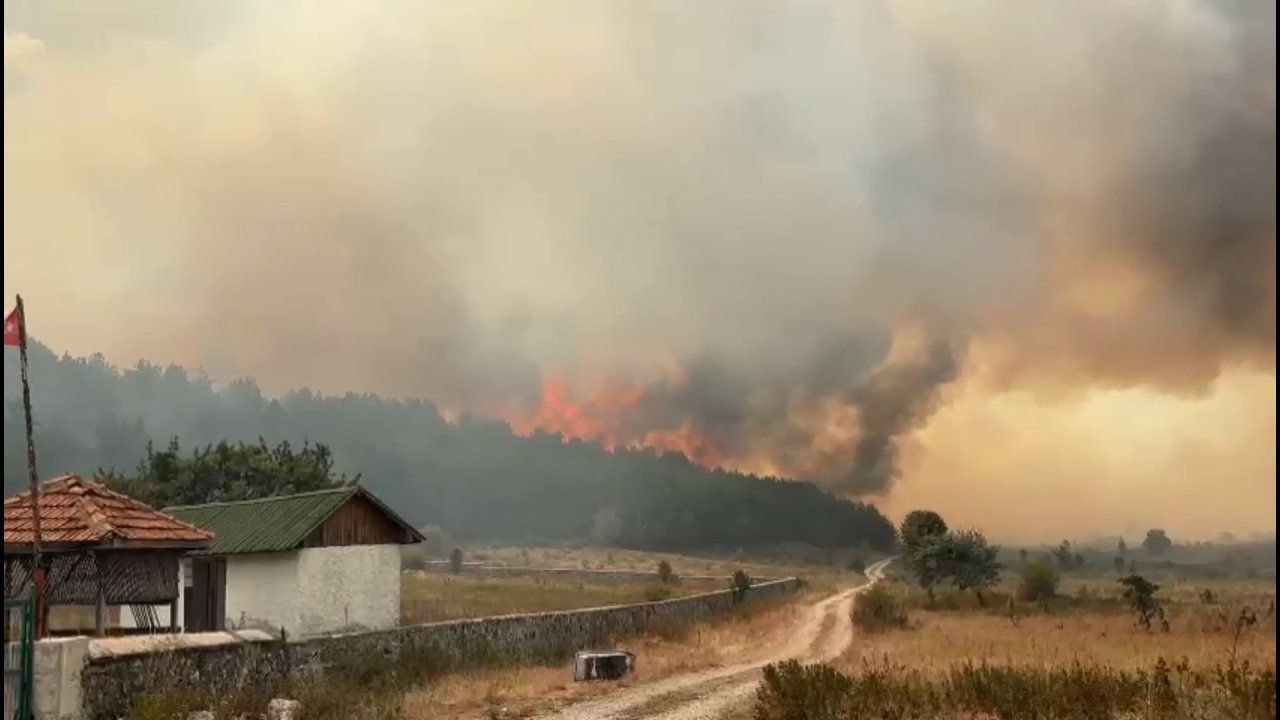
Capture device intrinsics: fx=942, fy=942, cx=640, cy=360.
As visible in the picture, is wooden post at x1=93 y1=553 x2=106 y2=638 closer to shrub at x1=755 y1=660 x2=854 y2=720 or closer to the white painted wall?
the white painted wall

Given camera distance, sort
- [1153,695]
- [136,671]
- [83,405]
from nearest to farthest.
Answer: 1. [1153,695]
2. [136,671]
3. [83,405]

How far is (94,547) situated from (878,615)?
28822 millimetres

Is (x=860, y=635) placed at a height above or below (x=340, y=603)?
below

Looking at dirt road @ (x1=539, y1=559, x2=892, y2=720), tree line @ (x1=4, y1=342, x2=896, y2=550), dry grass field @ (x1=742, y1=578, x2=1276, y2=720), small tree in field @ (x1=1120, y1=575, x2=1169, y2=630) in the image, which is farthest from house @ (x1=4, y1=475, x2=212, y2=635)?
tree line @ (x1=4, y1=342, x2=896, y2=550)

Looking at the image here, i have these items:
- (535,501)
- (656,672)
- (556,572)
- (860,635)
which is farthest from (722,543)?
(656,672)

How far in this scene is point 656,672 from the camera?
2336 cm

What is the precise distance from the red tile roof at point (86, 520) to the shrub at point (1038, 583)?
4123 cm

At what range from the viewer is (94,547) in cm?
1911

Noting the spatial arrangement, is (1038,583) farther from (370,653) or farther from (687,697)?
(370,653)

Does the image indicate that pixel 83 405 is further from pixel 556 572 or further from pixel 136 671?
pixel 136 671

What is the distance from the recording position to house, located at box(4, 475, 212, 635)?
1922cm

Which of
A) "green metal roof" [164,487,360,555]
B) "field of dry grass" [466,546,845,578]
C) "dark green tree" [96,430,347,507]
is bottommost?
"field of dry grass" [466,546,845,578]

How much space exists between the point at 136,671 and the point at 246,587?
10.6 metres

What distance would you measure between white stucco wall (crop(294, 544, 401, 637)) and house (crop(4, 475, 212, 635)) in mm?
5161
